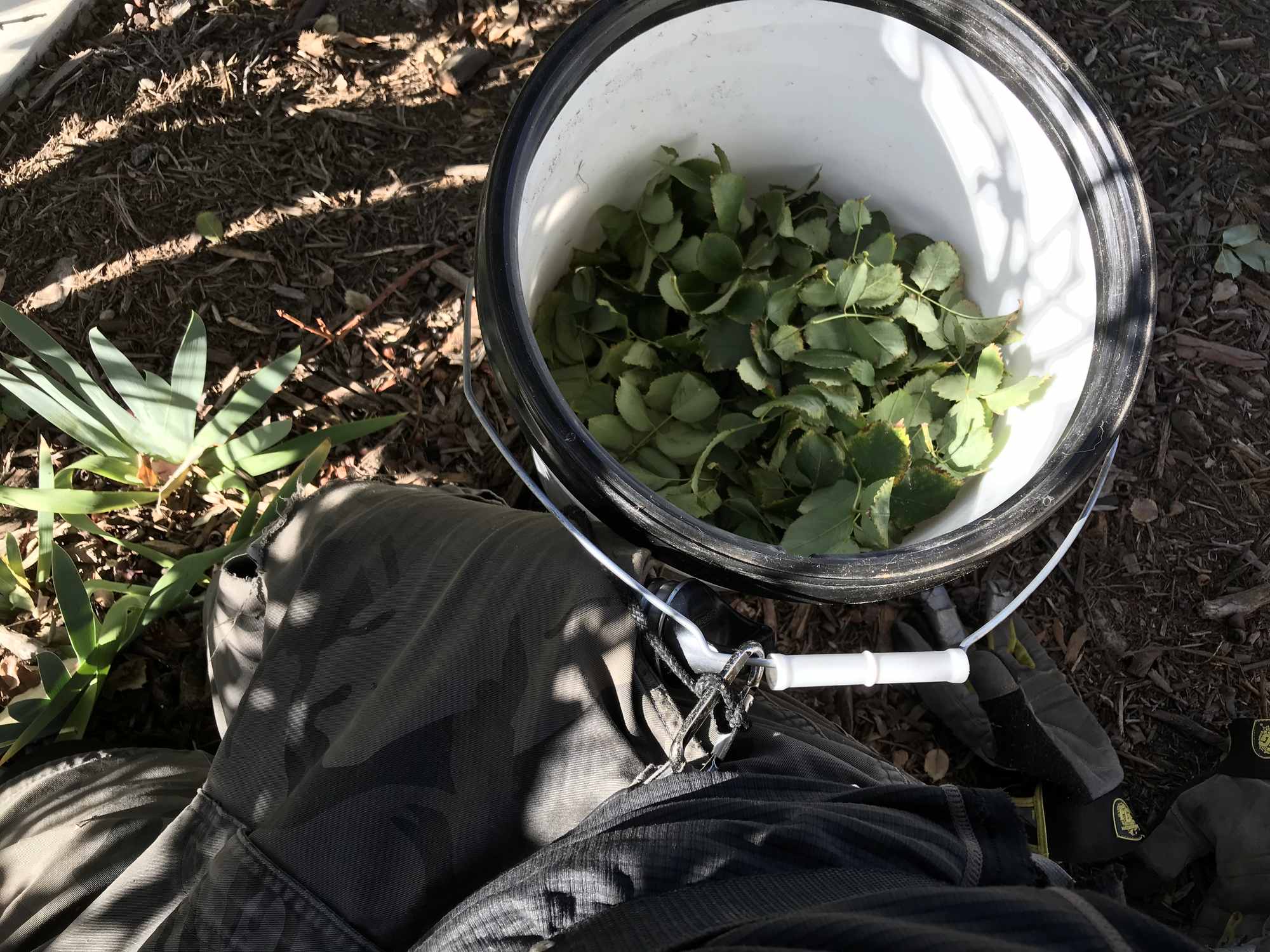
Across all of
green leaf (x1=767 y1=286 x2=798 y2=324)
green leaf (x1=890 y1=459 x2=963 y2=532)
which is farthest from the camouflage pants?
green leaf (x1=767 y1=286 x2=798 y2=324)

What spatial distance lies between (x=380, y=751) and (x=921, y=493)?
0.62 metres

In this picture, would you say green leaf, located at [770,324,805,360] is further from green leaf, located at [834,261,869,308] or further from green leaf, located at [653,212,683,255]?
green leaf, located at [653,212,683,255]

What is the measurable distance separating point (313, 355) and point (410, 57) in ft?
1.78

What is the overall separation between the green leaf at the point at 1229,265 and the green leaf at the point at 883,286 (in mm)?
822

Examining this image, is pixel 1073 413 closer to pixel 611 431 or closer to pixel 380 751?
pixel 611 431

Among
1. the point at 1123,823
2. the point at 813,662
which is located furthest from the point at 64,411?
the point at 1123,823

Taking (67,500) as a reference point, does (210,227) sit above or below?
above

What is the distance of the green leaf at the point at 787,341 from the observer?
1030 millimetres

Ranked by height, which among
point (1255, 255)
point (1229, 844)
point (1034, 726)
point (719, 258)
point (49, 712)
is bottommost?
point (1229, 844)

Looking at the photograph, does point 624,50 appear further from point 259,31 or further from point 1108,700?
point 1108,700

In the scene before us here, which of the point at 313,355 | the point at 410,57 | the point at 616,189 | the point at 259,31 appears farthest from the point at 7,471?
the point at 616,189

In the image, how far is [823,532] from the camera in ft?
3.03

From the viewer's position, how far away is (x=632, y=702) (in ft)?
2.60

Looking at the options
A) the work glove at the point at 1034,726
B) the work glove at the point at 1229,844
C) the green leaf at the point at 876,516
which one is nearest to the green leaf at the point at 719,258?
the green leaf at the point at 876,516
